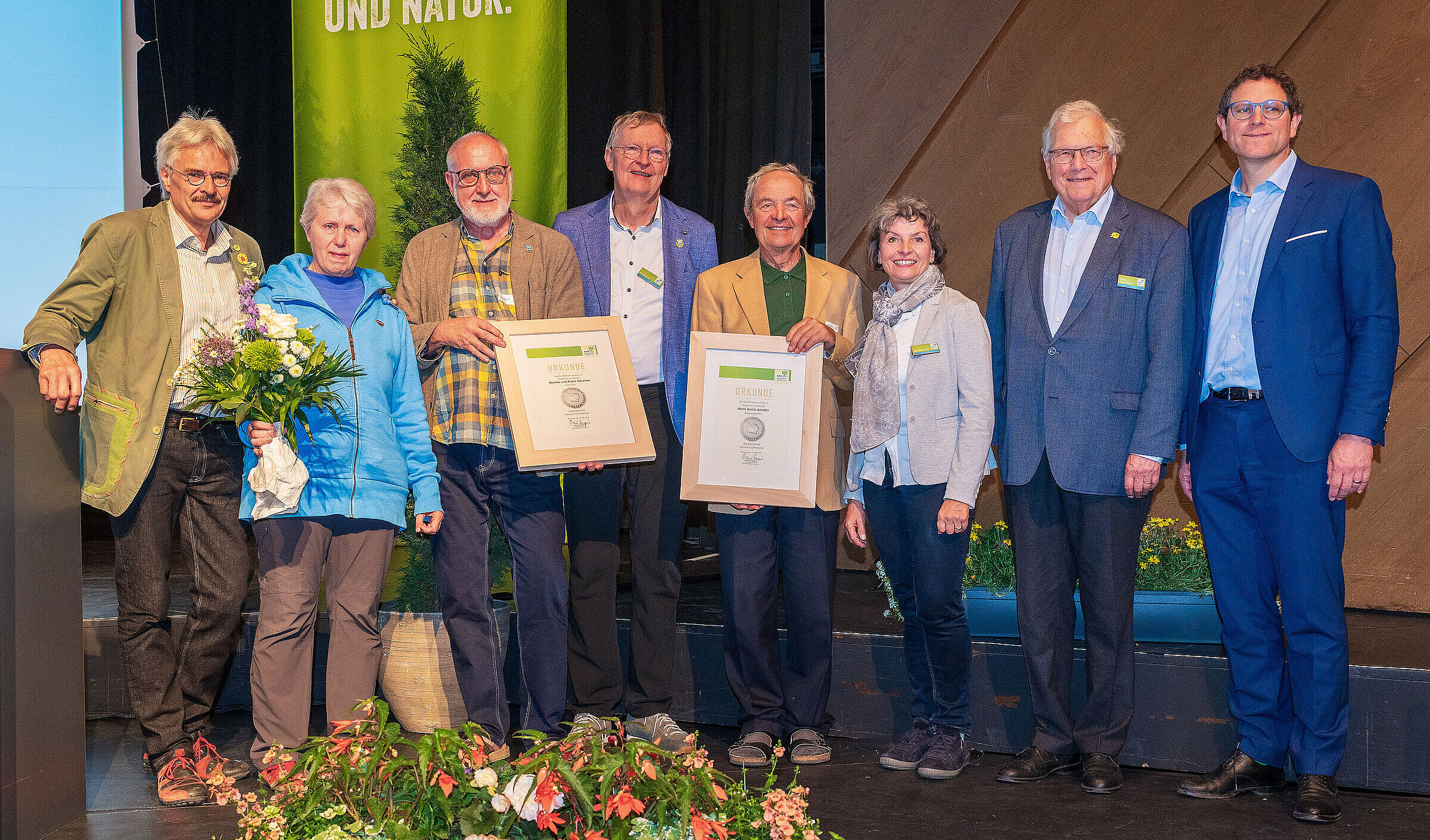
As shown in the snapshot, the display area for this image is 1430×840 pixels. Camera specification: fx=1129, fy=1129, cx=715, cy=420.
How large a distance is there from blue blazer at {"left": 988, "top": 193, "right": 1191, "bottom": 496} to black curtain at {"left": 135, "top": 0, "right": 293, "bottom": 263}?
5.14 metres

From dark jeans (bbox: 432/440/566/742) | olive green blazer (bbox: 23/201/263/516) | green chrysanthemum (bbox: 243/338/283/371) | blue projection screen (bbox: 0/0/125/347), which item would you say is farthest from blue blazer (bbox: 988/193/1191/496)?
blue projection screen (bbox: 0/0/125/347)

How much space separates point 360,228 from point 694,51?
3.33m

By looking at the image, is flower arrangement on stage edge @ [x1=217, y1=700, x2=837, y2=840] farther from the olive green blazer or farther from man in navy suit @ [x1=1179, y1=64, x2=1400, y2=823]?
man in navy suit @ [x1=1179, y1=64, x2=1400, y2=823]

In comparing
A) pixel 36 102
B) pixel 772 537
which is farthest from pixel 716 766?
pixel 36 102

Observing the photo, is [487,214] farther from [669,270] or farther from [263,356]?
[263,356]

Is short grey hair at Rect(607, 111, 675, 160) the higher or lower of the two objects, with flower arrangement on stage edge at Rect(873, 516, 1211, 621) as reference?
higher

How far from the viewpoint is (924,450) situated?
3.20 metres

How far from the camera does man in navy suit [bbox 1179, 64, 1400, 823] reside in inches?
116

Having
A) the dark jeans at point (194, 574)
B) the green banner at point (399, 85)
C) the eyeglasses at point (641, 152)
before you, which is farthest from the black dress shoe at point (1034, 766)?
the green banner at point (399, 85)

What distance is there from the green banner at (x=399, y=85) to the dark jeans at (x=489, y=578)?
2086mm

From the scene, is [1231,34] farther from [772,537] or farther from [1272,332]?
[772,537]

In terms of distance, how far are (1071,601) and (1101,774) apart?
0.48 meters

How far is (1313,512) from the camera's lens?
2.96m

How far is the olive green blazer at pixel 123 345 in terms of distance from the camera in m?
3.13
